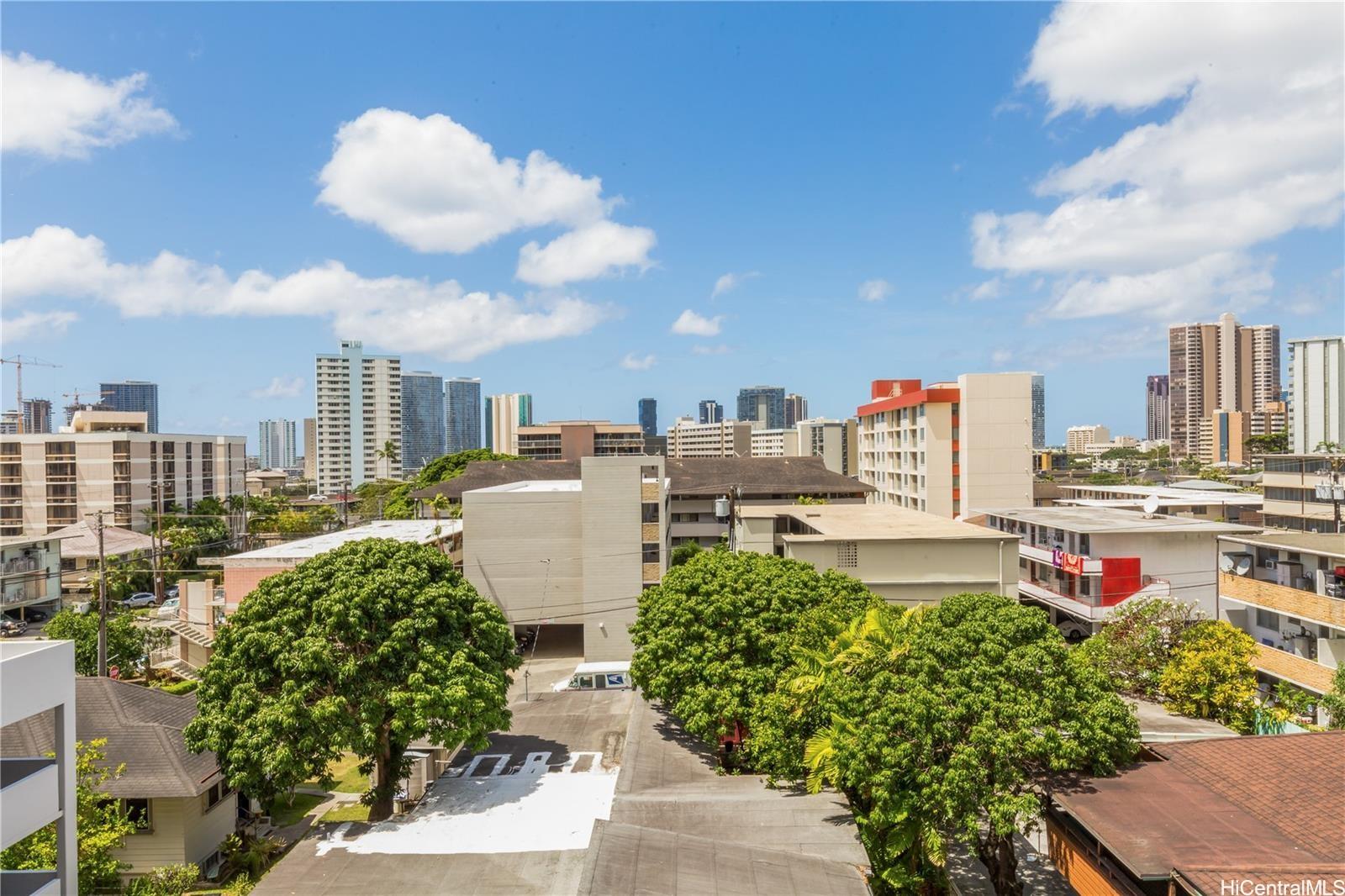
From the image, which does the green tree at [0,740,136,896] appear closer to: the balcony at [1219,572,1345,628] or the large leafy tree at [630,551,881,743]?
the large leafy tree at [630,551,881,743]

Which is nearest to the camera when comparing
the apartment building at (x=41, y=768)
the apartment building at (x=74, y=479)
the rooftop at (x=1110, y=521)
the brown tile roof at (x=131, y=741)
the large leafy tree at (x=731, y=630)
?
the apartment building at (x=41, y=768)

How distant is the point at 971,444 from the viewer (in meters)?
51.5

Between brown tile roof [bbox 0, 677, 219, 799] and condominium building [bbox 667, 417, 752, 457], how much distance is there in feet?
432

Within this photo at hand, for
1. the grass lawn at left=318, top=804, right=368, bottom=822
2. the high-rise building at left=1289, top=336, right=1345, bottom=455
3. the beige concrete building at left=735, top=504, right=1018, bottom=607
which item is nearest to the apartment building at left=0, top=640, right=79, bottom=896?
the grass lawn at left=318, top=804, right=368, bottom=822

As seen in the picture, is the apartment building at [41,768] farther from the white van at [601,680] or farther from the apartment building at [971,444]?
the apartment building at [971,444]

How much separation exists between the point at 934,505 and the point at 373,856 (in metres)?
45.5

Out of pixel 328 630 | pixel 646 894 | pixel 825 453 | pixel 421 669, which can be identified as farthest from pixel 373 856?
pixel 825 453

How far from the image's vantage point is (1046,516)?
36.8m

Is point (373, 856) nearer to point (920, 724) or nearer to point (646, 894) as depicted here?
point (646, 894)

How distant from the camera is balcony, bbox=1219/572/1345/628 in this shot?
819 inches

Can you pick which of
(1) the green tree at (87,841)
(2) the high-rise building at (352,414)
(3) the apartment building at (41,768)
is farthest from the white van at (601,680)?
(2) the high-rise building at (352,414)

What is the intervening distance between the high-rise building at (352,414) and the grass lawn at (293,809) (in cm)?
12256

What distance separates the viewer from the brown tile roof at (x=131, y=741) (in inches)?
655

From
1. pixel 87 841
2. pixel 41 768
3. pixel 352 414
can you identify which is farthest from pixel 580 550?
pixel 352 414
